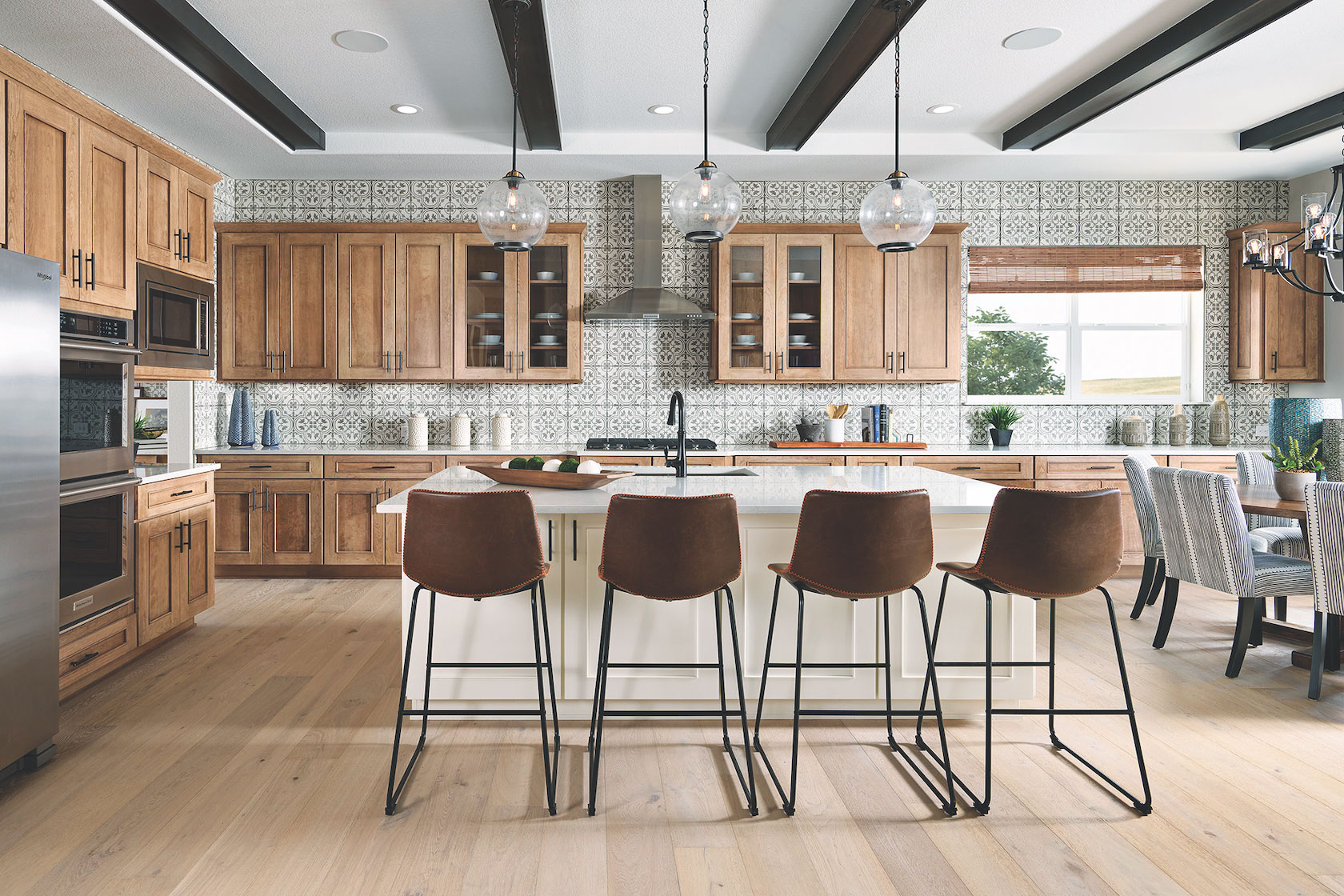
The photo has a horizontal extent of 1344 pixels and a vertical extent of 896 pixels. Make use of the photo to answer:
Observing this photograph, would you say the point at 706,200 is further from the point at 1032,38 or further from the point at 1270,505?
the point at 1270,505

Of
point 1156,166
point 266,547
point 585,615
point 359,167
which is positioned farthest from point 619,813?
point 1156,166

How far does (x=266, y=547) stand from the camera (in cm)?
520

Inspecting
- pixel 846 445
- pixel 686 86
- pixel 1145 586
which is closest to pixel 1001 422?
pixel 846 445

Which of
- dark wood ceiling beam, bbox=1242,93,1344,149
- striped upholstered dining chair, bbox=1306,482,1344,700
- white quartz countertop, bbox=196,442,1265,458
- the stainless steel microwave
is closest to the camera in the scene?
striped upholstered dining chair, bbox=1306,482,1344,700

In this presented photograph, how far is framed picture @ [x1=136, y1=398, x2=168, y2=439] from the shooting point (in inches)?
193

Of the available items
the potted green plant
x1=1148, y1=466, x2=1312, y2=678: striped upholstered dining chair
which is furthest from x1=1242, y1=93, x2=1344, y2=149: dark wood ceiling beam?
x1=1148, y1=466, x2=1312, y2=678: striped upholstered dining chair

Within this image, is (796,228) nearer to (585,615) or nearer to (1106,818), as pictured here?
(585,615)

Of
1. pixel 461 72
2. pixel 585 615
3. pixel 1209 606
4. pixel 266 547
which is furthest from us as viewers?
pixel 266 547

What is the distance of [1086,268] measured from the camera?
5.75 meters

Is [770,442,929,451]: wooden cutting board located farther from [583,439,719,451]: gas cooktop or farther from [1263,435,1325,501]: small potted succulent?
[1263,435,1325,501]: small potted succulent

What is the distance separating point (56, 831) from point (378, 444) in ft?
12.4

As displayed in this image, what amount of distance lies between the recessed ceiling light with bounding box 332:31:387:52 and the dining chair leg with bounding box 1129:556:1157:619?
466 centimetres

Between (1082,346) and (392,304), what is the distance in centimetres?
494

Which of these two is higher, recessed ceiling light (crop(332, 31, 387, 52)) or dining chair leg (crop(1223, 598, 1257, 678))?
recessed ceiling light (crop(332, 31, 387, 52))
